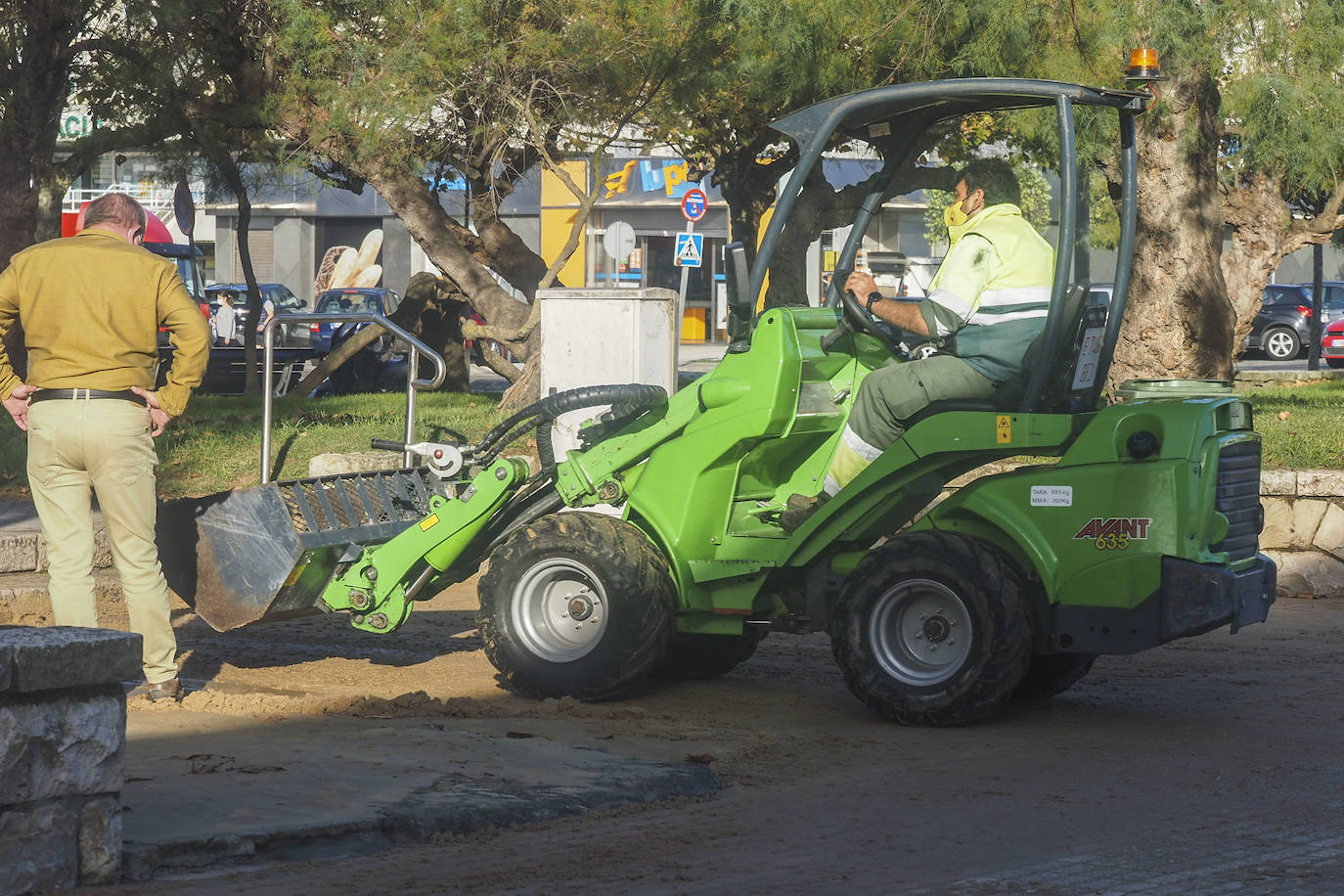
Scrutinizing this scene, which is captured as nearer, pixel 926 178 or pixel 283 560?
pixel 283 560

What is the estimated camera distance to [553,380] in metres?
13.2

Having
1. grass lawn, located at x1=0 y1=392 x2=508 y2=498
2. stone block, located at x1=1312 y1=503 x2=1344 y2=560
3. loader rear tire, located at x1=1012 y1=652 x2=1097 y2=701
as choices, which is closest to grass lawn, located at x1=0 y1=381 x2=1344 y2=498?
grass lawn, located at x1=0 y1=392 x2=508 y2=498

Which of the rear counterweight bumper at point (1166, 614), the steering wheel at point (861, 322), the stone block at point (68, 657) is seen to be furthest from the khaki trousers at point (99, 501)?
the rear counterweight bumper at point (1166, 614)

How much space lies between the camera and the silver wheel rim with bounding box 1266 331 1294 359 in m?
37.7

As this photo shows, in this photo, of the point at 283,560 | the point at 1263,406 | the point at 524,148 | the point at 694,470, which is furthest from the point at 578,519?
the point at 524,148

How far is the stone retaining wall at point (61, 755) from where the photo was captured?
3.99 meters

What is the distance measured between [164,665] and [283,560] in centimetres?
71

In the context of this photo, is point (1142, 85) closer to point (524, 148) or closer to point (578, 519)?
point (578, 519)

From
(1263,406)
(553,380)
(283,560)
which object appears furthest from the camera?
(1263,406)

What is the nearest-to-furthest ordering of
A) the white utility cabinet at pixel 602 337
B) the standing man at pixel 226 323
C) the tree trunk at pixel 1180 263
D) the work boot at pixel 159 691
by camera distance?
the work boot at pixel 159 691 < the tree trunk at pixel 1180 263 < the white utility cabinet at pixel 602 337 < the standing man at pixel 226 323

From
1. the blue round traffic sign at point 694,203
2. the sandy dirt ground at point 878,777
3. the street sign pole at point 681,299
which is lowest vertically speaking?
the sandy dirt ground at point 878,777

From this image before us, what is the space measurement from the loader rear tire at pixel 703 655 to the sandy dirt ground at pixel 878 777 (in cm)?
10

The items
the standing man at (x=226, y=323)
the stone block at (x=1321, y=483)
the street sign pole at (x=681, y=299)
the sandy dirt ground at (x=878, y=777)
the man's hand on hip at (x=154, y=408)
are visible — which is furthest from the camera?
the standing man at (x=226, y=323)

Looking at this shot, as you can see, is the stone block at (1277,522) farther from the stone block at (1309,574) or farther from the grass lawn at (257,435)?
the grass lawn at (257,435)
